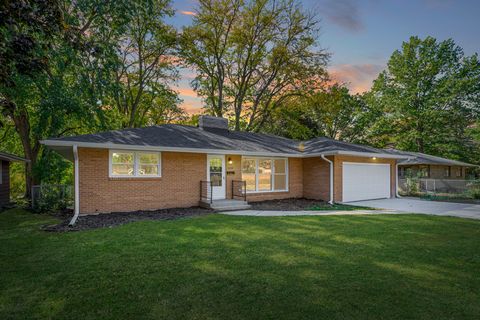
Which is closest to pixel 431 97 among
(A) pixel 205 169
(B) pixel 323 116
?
(B) pixel 323 116

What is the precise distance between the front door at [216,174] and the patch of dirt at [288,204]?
1.66 m

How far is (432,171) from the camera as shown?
81.2 ft

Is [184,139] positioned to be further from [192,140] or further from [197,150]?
[197,150]

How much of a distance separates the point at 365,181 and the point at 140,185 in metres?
11.3

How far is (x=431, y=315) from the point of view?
9.84ft

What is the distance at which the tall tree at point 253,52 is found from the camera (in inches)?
853

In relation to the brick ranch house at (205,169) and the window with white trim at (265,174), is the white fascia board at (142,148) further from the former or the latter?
the window with white trim at (265,174)

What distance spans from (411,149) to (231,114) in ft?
63.9

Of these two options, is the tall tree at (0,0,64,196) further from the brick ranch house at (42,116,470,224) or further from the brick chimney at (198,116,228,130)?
the brick chimney at (198,116,228,130)

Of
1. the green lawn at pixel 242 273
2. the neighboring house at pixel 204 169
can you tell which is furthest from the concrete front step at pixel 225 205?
the green lawn at pixel 242 273

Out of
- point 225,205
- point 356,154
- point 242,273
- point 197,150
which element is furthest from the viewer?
point 356,154

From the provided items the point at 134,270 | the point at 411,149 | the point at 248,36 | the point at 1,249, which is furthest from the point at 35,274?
the point at 411,149

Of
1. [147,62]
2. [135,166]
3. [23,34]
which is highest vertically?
[147,62]

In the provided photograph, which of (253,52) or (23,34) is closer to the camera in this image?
(23,34)
